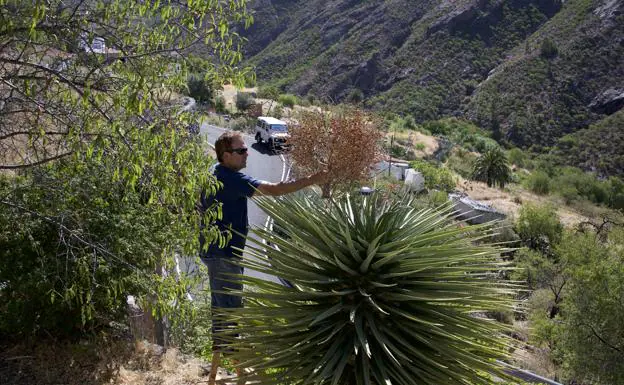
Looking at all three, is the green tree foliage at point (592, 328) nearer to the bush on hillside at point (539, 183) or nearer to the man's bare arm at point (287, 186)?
the man's bare arm at point (287, 186)

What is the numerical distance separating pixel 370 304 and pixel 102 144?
5.24 ft

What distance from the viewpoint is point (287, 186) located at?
12.2 ft

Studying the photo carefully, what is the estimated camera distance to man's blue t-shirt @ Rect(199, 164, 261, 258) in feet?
12.6

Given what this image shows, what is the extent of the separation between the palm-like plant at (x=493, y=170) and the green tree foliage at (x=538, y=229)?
45.3ft

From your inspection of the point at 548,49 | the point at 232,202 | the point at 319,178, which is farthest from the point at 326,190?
the point at 548,49

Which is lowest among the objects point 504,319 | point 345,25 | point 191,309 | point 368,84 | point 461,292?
point 504,319

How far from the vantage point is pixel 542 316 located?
14828 millimetres

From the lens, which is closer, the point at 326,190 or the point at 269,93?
the point at 326,190

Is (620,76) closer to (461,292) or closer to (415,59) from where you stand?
(415,59)

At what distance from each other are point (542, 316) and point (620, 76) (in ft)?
133

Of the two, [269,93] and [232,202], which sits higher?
[269,93]

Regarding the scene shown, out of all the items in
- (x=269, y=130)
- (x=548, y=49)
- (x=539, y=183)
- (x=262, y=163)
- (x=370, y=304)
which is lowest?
(x=370, y=304)

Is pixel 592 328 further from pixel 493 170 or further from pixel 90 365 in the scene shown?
pixel 493 170

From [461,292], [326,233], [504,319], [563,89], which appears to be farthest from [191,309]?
[563,89]
